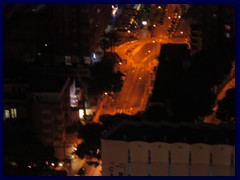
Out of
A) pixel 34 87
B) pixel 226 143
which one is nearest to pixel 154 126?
pixel 226 143

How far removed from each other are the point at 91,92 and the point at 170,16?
99 cm

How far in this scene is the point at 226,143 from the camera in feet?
15.2

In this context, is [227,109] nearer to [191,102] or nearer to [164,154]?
[191,102]

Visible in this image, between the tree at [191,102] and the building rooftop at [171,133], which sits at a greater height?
the tree at [191,102]

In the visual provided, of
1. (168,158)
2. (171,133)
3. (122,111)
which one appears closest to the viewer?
(168,158)

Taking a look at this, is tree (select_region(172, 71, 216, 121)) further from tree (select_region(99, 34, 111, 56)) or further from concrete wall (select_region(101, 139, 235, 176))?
tree (select_region(99, 34, 111, 56))

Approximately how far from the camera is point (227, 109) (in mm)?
4840

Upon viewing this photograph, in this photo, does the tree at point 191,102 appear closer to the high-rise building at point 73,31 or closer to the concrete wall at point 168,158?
the concrete wall at point 168,158

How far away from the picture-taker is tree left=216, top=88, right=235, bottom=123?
4816 mm

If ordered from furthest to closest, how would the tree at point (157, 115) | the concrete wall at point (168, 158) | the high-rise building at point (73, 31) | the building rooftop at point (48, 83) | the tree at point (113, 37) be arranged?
1. the tree at point (113, 37)
2. the high-rise building at point (73, 31)
3. the building rooftop at point (48, 83)
4. the tree at point (157, 115)
5. the concrete wall at point (168, 158)

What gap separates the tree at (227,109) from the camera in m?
4.82

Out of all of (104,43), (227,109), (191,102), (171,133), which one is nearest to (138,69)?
(104,43)

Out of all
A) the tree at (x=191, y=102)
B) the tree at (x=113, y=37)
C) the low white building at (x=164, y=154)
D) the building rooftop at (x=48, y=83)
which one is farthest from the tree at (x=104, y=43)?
the low white building at (x=164, y=154)

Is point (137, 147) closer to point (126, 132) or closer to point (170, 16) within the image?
point (126, 132)
